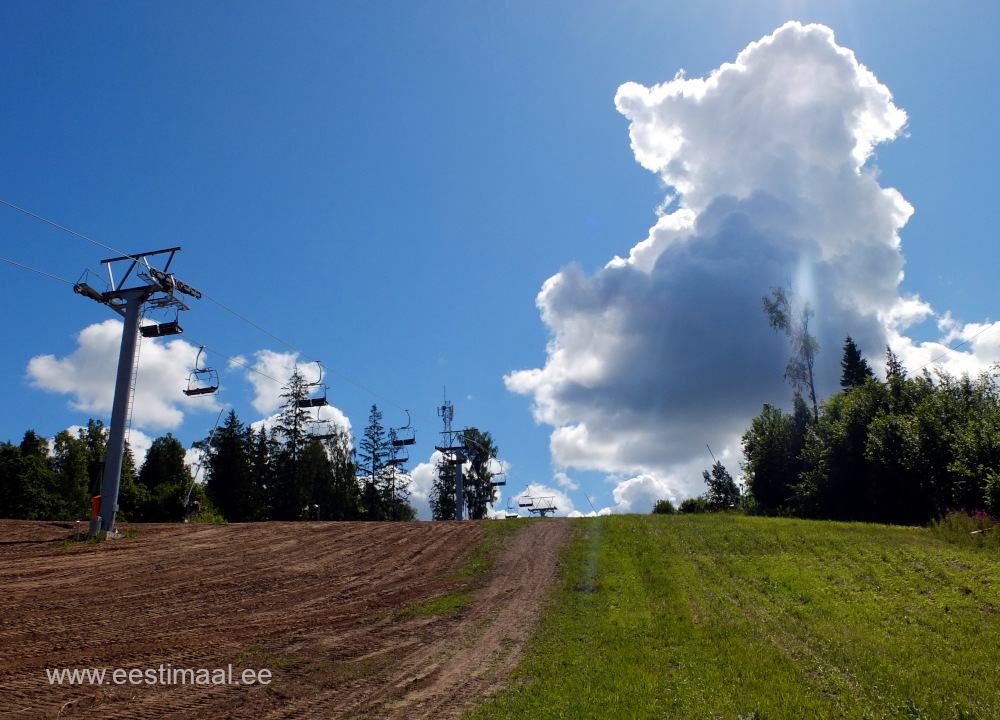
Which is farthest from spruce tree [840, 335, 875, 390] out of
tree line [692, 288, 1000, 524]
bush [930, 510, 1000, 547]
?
bush [930, 510, 1000, 547]

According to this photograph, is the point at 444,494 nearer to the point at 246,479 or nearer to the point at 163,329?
the point at 246,479

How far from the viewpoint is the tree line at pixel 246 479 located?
5745 cm

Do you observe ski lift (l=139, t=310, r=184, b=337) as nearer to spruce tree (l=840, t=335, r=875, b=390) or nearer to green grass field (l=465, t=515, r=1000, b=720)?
green grass field (l=465, t=515, r=1000, b=720)

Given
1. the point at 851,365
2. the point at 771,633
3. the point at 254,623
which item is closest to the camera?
the point at 771,633

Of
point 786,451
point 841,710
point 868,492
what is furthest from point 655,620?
point 786,451

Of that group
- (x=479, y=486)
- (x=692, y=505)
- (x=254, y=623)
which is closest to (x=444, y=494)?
(x=479, y=486)

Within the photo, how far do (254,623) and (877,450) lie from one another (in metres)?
40.0

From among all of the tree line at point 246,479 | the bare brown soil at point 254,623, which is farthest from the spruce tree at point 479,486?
the bare brown soil at point 254,623

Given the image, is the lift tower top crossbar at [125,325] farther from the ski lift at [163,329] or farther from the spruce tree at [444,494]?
the spruce tree at [444,494]

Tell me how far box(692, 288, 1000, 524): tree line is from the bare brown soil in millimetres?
23760

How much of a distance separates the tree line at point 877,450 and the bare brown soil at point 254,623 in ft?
78.0

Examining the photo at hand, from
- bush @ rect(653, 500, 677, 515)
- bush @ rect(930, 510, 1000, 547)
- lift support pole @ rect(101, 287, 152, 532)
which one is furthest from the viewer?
bush @ rect(653, 500, 677, 515)

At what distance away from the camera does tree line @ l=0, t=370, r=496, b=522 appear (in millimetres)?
57453

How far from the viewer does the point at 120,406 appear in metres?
24.1
